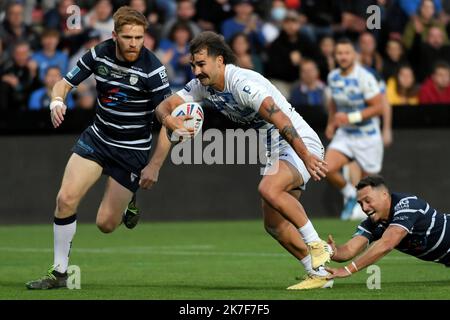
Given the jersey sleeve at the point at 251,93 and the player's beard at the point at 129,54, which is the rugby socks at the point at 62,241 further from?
the jersey sleeve at the point at 251,93

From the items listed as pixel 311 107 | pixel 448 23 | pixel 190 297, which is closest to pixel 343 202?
pixel 311 107

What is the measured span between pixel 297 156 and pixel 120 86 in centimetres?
181

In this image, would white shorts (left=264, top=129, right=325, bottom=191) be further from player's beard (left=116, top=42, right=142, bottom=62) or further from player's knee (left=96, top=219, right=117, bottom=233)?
player's knee (left=96, top=219, right=117, bottom=233)

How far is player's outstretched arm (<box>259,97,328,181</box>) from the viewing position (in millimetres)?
9906

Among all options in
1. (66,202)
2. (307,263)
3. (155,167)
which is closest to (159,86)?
(155,167)

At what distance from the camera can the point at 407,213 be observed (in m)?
10.4

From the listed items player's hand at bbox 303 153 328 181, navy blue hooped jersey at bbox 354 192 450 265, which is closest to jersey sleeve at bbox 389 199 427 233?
navy blue hooped jersey at bbox 354 192 450 265

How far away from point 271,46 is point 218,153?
9.12ft

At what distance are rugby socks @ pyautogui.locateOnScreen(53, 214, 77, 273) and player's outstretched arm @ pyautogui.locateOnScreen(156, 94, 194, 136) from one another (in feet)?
4.07

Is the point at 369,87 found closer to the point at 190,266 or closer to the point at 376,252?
the point at 190,266

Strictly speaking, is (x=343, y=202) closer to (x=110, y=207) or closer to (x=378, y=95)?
(x=378, y=95)

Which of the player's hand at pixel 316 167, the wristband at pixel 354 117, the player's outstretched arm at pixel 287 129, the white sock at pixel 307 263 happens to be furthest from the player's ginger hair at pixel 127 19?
the wristband at pixel 354 117

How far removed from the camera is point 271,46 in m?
20.7

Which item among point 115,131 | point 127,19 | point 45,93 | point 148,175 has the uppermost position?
point 127,19
